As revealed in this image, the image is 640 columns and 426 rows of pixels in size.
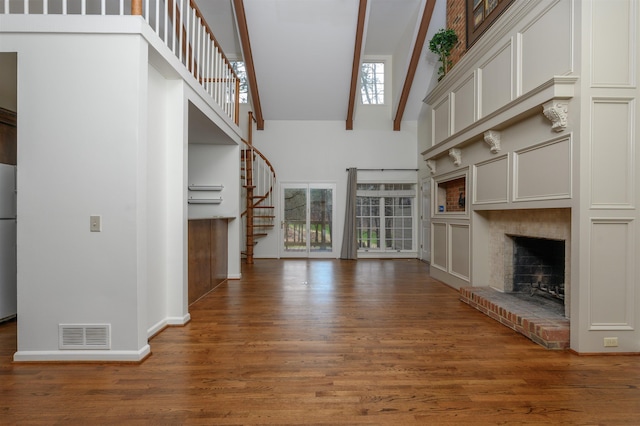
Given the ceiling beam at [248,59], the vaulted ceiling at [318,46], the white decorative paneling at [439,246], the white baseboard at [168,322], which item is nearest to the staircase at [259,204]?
the ceiling beam at [248,59]

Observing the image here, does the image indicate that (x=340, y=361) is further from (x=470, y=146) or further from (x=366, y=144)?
(x=366, y=144)

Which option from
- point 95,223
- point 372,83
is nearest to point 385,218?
point 372,83

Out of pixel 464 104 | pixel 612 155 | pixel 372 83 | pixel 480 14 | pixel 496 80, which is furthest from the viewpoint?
pixel 372 83

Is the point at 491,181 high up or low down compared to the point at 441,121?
down

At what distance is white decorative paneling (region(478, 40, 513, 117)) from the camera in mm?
3479

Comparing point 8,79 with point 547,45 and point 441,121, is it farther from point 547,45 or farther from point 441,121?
point 441,121

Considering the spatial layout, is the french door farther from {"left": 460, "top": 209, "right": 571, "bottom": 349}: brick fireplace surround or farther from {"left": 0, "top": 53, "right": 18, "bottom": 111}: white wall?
{"left": 0, "top": 53, "right": 18, "bottom": 111}: white wall

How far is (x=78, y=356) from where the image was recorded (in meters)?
2.44

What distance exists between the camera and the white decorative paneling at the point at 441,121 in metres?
5.02

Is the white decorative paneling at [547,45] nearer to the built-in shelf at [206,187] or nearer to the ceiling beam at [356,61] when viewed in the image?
the ceiling beam at [356,61]

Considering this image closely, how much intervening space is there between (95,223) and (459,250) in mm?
4374

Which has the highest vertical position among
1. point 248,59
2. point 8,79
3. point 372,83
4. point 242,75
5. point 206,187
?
point 242,75

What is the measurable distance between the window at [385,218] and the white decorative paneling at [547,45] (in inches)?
205

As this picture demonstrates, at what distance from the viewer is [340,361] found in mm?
2484
